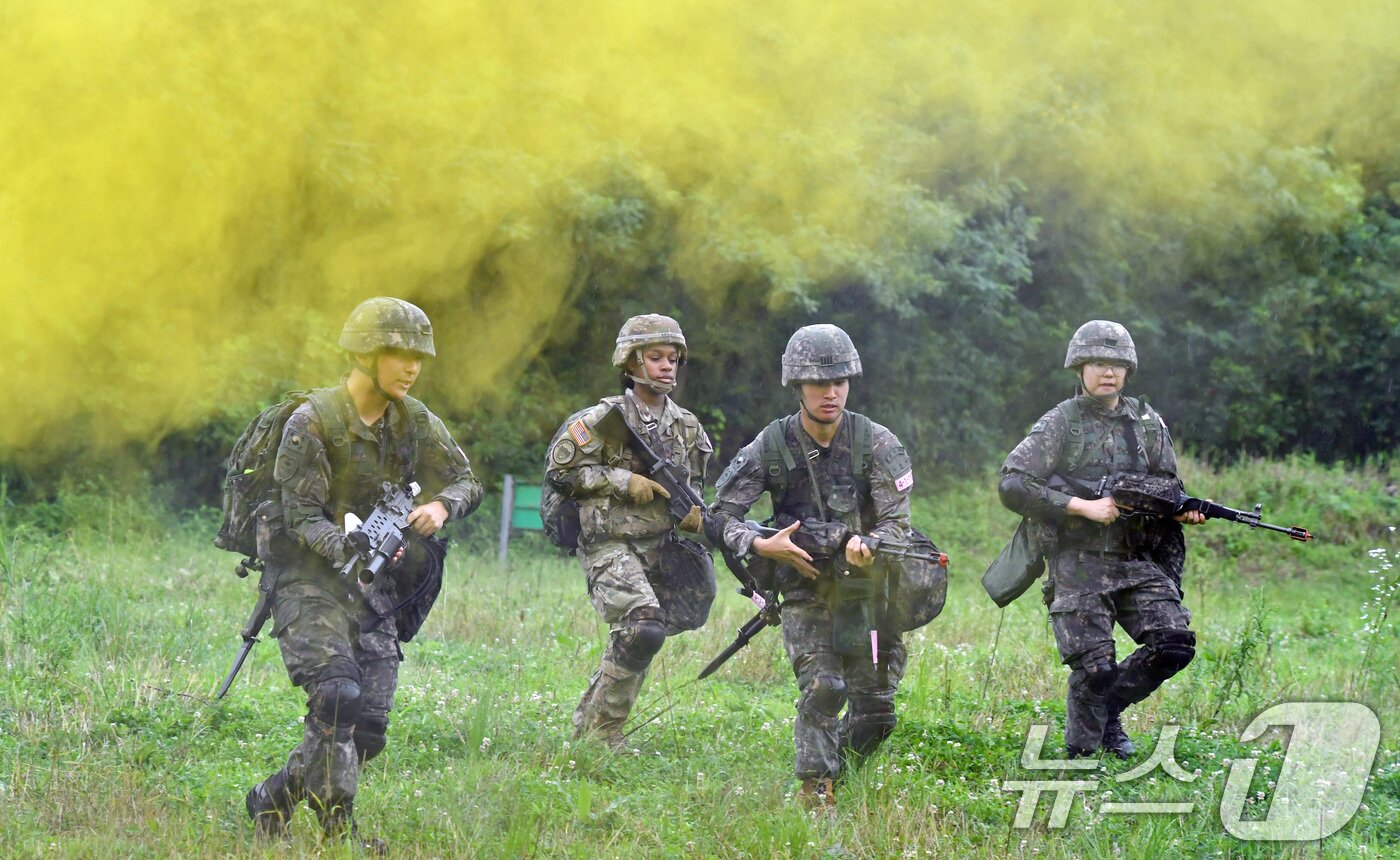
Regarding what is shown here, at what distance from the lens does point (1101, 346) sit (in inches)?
263

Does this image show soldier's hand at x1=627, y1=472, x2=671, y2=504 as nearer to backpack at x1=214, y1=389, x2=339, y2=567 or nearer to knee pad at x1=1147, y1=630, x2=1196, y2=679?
backpack at x1=214, y1=389, x2=339, y2=567

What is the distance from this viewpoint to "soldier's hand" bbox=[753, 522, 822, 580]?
18.7ft

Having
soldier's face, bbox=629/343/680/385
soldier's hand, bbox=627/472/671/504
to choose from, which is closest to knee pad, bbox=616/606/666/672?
soldier's hand, bbox=627/472/671/504

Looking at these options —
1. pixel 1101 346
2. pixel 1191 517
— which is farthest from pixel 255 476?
pixel 1191 517

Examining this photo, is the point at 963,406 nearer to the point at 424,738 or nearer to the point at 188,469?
the point at 188,469

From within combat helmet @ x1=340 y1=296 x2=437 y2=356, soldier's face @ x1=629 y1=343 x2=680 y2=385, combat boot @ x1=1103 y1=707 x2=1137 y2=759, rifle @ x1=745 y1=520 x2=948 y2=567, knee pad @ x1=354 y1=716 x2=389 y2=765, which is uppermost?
combat helmet @ x1=340 y1=296 x2=437 y2=356

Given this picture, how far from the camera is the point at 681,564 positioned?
6965 mm

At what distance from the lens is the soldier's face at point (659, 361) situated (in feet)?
22.7

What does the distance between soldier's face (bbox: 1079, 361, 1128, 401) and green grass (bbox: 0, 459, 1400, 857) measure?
1.24 metres

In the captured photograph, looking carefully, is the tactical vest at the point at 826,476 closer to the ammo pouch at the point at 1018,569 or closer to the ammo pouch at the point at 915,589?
the ammo pouch at the point at 915,589

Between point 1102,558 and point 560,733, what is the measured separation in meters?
2.47

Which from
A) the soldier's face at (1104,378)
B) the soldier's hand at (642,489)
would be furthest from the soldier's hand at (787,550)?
the soldier's face at (1104,378)

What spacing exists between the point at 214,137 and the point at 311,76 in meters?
0.97

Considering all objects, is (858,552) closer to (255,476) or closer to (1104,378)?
(1104,378)
